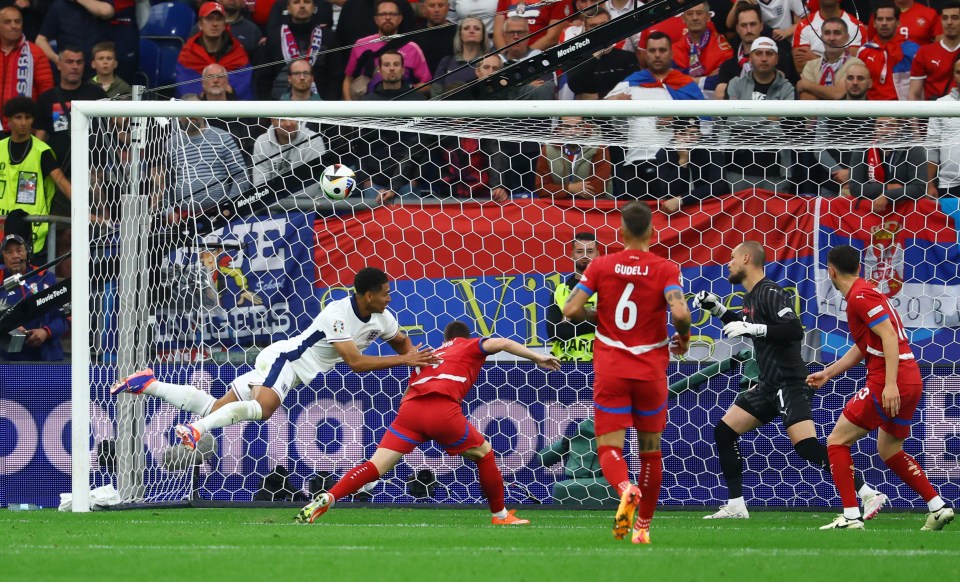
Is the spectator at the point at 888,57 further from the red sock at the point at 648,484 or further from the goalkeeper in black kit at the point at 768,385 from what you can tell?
the red sock at the point at 648,484

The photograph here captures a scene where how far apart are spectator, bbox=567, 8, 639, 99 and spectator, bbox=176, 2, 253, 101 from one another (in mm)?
3492

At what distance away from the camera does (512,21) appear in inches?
530

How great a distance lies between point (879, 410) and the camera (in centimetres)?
845

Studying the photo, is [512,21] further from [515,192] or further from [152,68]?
[152,68]

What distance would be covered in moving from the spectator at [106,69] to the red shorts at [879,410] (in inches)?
333

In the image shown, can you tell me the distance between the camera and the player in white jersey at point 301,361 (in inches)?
357

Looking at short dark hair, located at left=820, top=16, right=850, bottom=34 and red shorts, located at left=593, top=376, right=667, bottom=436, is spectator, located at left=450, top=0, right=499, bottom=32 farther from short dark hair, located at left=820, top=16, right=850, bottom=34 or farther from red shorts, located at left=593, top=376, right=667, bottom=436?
red shorts, located at left=593, top=376, right=667, bottom=436

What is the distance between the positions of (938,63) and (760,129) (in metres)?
3.35

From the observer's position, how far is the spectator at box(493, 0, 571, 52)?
44.1ft

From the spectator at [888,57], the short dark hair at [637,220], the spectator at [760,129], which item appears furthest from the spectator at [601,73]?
the short dark hair at [637,220]

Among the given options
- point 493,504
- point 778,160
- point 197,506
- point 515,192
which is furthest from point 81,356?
point 778,160

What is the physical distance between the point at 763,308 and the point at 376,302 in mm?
2648

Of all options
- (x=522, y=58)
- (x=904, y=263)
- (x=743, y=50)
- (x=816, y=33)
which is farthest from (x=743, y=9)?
(x=904, y=263)

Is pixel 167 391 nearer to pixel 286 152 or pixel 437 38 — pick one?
pixel 286 152
